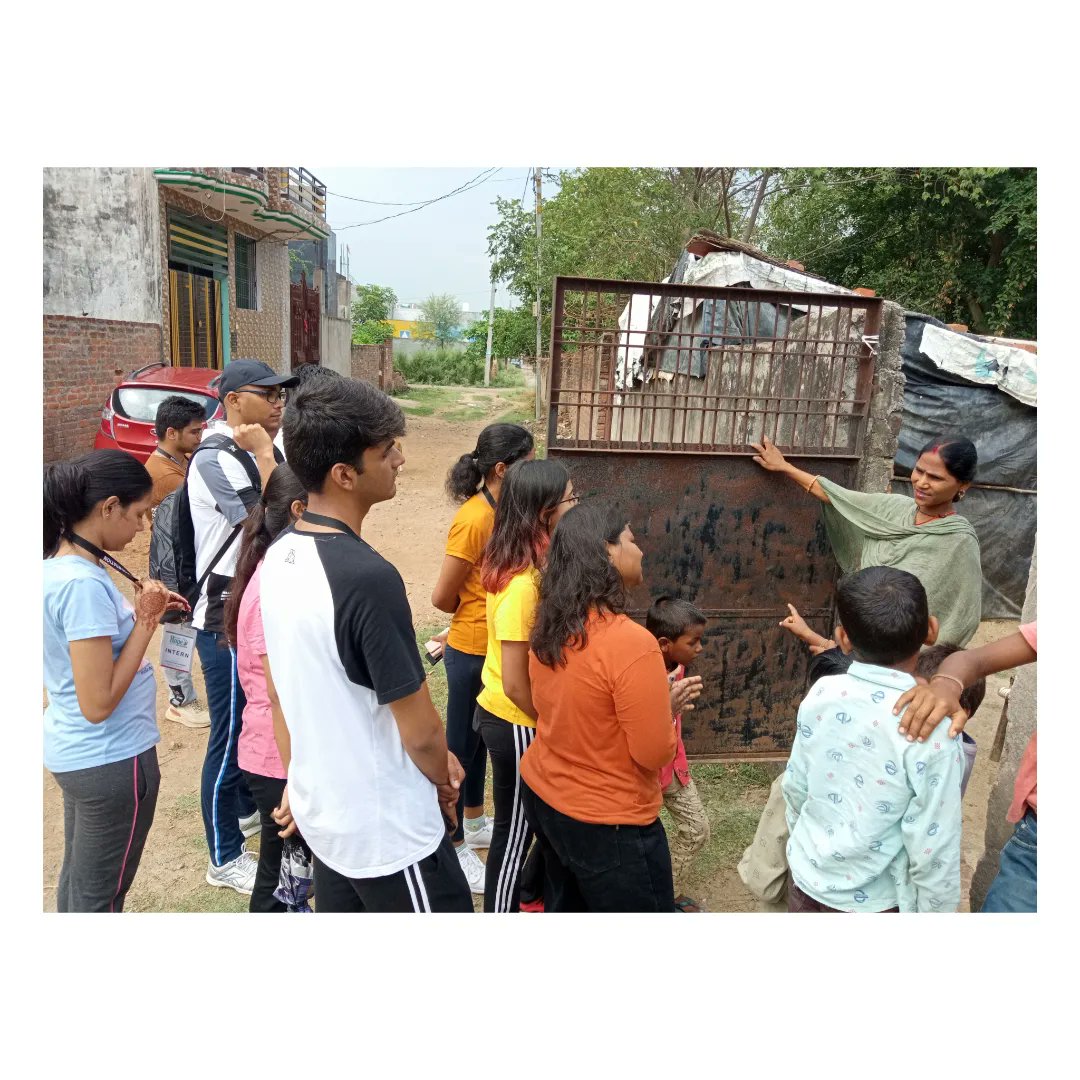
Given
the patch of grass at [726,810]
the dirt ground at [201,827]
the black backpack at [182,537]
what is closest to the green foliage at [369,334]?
the dirt ground at [201,827]

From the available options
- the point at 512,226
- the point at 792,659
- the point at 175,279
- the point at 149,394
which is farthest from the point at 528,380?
the point at 792,659

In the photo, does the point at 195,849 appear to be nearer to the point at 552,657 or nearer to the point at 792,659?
the point at 552,657

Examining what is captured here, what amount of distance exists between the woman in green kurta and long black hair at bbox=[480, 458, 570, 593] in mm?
1332

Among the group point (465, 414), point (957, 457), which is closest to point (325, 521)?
point (957, 457)

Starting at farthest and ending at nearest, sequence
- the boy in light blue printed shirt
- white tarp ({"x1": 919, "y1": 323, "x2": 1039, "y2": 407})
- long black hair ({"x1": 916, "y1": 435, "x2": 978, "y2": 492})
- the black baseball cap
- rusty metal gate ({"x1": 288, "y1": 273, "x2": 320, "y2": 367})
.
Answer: rusty metal gate ({"x1": 288, "y1": 273, "x2": 320, "y2": 367}), white tarp ({"x1": 919, "y1": 323, "x2": 1039, "y2": 407}), the black baseball cap, long black hair ({"x1": 916, "y1": 435, "x2": 978, "y2": 492}), the boy in light blue printed shirt

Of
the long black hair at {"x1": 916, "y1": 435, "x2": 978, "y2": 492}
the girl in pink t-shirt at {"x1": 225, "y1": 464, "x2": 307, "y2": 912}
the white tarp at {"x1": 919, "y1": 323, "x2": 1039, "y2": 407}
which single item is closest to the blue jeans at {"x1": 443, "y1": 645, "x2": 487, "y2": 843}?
the girl in pink t-shirt at {"x1": 225, "y1": 464, "x2": 307, "y2": 912}

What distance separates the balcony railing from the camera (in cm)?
1435

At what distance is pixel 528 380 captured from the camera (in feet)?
111

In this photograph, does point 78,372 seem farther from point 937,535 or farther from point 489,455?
point 937,535

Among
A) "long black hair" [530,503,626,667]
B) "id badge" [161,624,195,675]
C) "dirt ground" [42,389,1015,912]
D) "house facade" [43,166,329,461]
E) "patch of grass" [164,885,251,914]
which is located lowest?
"patch of grass" [164,885,251,914]

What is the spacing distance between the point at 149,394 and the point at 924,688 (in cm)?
812

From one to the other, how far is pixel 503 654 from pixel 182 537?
1.65 metres

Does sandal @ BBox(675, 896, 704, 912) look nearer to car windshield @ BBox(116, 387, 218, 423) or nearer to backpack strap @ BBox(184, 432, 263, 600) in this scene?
backpack strap @ BBox(184, 432, 263, 600)

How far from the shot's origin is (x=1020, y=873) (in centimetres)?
185
